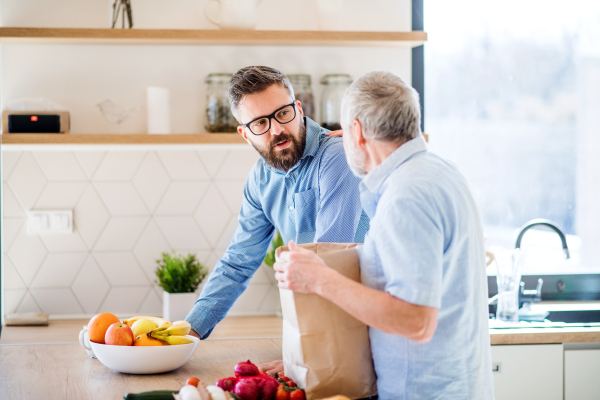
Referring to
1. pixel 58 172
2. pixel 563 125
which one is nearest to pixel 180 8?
pixel 58 172

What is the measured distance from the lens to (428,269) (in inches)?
38.3

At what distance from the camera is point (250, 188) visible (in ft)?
6.06

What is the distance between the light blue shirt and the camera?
98 centimetres

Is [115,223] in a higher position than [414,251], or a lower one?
lower

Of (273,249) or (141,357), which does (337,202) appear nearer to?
(141,357)

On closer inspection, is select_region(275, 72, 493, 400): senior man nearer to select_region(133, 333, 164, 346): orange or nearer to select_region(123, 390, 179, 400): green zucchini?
select_region(123, 390, 179, 400): green zucchini

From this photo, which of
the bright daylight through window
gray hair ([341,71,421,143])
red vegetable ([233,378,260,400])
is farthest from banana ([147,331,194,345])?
the bright daylight through window

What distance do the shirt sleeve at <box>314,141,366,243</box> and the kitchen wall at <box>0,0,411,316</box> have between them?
0.92 meters

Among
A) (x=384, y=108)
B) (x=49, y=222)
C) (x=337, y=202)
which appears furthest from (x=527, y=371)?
(x=49, y=222)

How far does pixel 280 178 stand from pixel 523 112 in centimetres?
153

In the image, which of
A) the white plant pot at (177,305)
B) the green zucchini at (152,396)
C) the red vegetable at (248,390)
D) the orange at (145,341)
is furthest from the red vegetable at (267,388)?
the white plant pot at (177,305)

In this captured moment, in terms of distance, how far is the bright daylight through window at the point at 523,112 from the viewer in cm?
270

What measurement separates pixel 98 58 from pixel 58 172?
497 millimetres

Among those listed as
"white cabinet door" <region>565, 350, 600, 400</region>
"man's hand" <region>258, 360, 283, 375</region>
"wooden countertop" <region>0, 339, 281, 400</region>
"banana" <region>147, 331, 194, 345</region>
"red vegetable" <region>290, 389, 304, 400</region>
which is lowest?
"white cabinet door" <region>565, 350, 600, 400</region>
